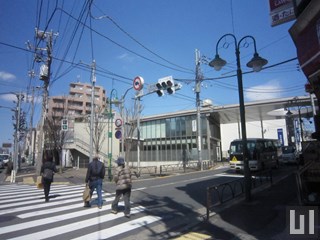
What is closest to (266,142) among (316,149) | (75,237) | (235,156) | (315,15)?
(235,156)

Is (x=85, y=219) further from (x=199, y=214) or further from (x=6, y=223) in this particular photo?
(x=199, y=214)

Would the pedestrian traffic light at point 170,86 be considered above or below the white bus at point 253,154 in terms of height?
above

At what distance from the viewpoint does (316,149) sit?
10.2m

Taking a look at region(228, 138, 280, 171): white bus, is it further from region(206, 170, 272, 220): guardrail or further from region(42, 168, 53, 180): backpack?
region(42, 168, 53, 180): backpack

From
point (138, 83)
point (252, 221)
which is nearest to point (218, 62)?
point (252, 221)

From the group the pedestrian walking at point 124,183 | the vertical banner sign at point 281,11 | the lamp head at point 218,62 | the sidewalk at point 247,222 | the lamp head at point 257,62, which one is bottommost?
the sidewalk at point 247,222

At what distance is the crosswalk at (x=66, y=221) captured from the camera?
641 centimetres

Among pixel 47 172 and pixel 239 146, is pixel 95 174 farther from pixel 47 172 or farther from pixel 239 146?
pixel 239 146
